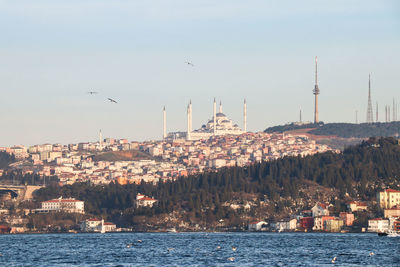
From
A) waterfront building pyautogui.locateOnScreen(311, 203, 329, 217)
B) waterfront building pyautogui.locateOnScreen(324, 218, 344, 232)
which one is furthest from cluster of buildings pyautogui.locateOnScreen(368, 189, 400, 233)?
waterfront building pyautogui.locateOnScreen(311, 203, 329, 217)

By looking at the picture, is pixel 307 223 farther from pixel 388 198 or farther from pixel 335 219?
pixel 388 198

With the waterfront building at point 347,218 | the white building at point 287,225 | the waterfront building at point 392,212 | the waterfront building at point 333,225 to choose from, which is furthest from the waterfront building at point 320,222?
the waterfront building at point 392,212

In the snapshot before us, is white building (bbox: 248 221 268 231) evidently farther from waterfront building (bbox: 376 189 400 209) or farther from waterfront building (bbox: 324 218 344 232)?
waterfront building (bbox: 376 189 400 209)

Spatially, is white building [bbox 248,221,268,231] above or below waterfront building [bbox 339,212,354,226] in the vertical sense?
below

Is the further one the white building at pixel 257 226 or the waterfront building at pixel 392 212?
the white building at pixel 257 226

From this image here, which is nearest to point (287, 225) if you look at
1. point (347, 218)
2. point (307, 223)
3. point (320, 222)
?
point (307, 223)

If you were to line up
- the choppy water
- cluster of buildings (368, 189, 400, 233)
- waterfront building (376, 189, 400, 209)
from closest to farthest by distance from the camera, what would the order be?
1. the choppy water
2. cluster of buildings (368, 189, 400, 233)
3. waterfront building (376, 189, 400, 209)

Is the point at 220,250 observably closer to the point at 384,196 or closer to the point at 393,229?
the point at 393,229

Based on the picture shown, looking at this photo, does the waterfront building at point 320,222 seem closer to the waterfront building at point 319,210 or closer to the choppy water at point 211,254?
the waterfront building at point 319,210
